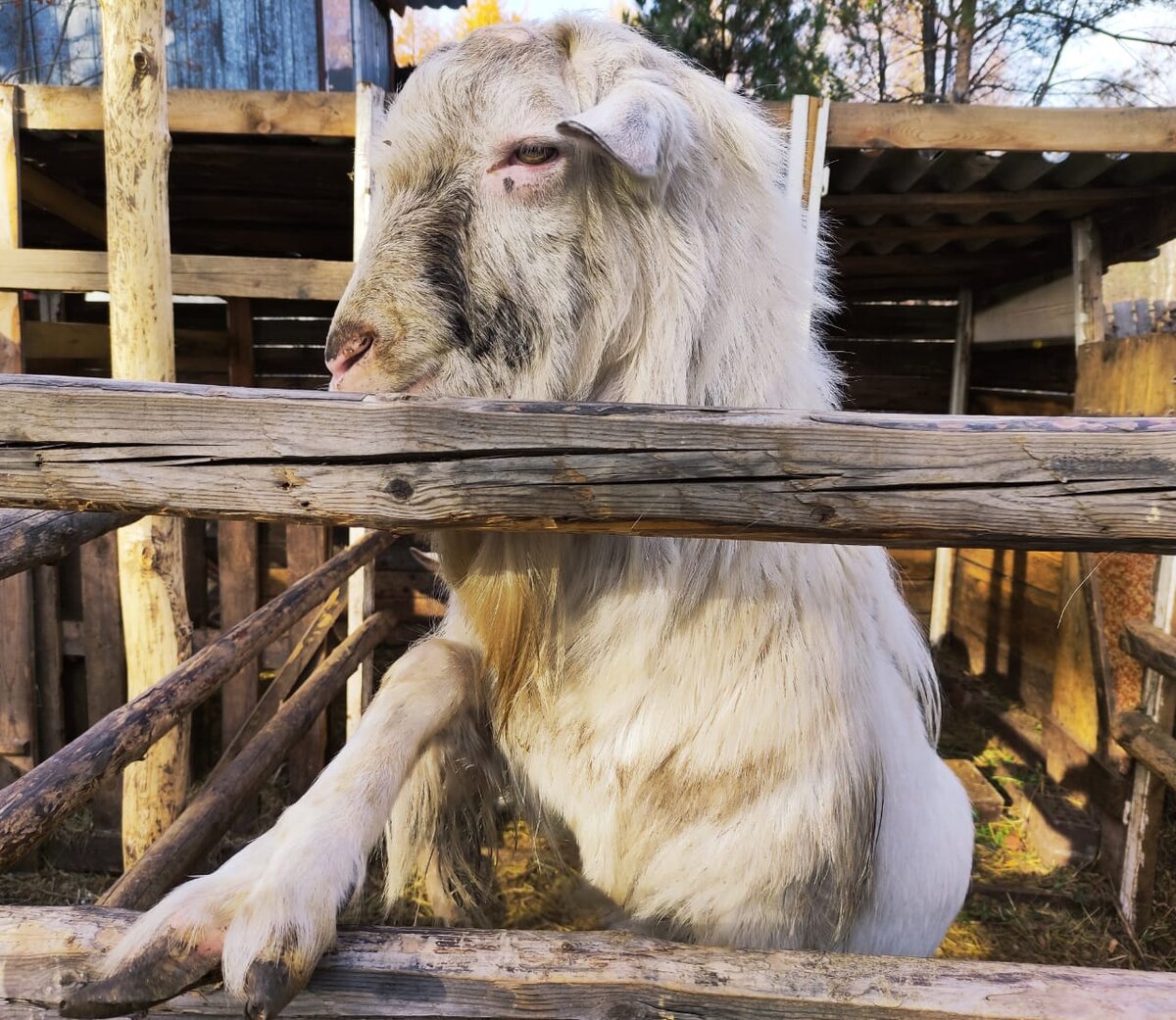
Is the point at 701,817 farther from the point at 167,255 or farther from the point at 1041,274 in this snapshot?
the point at 1041,274

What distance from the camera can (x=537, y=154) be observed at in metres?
1.47

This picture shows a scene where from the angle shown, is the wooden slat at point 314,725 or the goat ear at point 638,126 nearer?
the goat ear at point 638,126

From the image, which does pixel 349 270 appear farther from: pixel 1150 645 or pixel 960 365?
pixel 960 365

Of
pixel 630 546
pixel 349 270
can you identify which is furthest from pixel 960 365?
pixel 630 546

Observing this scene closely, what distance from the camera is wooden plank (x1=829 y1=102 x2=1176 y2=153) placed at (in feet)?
10.2

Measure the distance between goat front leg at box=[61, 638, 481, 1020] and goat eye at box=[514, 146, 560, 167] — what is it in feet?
3.46

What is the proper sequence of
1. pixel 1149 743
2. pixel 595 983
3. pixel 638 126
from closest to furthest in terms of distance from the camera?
pixel 595 983 < pixel 638 126 < pixel 1149 743

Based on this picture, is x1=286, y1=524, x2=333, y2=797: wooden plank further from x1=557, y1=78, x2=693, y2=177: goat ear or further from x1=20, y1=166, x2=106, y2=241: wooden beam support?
x1=557, y1=78, x2=693, y2=177: goat ear

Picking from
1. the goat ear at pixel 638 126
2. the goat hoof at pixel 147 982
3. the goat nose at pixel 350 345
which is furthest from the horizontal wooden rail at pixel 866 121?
the goat hoof at pixel 147 982

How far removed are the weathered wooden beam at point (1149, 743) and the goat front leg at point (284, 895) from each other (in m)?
2.90

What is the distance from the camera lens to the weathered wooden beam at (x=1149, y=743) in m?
3.06

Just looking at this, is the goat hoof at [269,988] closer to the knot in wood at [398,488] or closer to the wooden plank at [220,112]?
the knot in wood at [398,488]

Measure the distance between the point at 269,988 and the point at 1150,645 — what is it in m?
3.56

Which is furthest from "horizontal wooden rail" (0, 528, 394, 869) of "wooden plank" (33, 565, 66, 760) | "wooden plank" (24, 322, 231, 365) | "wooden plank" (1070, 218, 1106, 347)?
"wooden plank" (1070, 218, 1106, 347)
